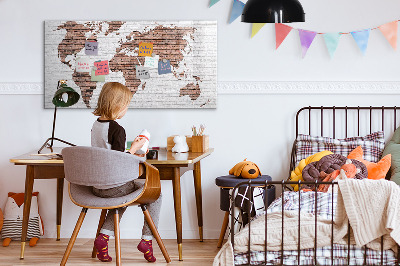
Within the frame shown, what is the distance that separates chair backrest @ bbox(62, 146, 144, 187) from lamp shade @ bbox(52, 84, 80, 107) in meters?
0.85

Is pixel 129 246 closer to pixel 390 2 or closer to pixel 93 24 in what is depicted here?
pixel 93 24

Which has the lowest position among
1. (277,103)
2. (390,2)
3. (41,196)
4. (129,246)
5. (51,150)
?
(129,246)

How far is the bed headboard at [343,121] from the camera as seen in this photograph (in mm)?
4250

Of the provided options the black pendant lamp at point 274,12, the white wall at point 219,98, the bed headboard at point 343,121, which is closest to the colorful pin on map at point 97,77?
the white wall at point 219,98

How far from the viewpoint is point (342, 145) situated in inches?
161

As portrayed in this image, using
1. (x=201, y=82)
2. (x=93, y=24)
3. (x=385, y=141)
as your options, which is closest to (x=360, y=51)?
(x=385, y=141)

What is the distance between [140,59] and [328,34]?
1.34 m

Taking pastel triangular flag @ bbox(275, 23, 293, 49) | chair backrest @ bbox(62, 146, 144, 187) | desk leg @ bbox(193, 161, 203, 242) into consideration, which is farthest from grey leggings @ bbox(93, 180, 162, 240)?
pastel triangular flag @ bbox(275, 23, 293, 49)

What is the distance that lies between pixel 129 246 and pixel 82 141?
0.85 metres

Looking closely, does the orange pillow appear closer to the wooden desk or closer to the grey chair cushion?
the wooden desk

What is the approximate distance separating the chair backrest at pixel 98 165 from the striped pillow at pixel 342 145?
1352 mm

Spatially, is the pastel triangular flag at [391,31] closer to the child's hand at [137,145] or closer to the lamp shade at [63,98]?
the child's hand at [137,145]

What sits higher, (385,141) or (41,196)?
(385,141)

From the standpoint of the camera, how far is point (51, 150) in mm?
4090
